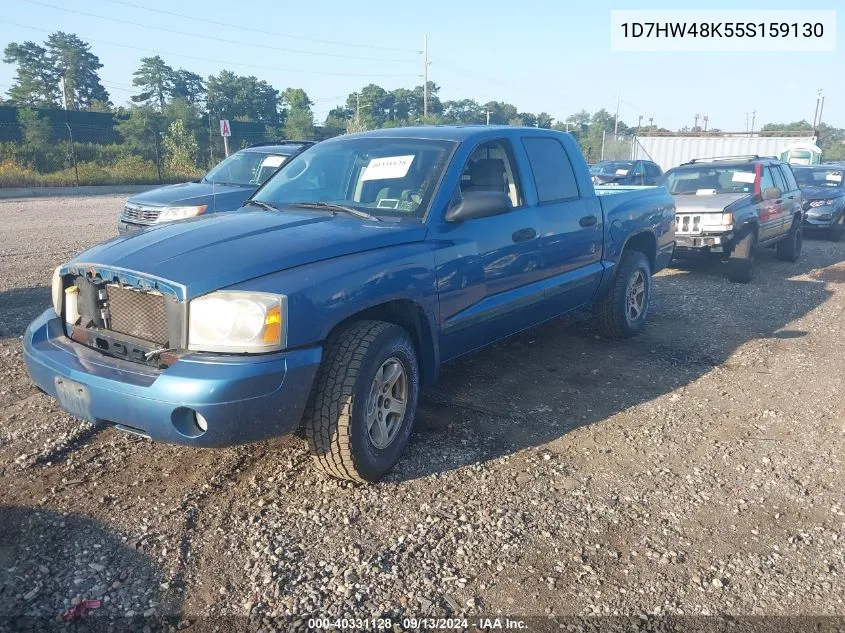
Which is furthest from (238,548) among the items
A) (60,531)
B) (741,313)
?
(741,313)

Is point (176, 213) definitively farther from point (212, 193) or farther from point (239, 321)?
point (239, 321)

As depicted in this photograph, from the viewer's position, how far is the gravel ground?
2.55 m

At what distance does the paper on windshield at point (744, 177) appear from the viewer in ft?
31.8

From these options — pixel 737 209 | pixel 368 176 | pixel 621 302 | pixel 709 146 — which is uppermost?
pixel 709 146

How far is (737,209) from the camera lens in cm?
897

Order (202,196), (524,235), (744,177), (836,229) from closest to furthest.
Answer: (524,235)
(202,196)
(744,177)
(836,229)

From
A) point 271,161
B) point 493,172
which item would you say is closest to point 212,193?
point 271,161

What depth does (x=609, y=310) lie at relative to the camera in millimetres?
5766

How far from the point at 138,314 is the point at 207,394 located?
657 mm

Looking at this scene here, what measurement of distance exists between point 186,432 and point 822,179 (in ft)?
53.3

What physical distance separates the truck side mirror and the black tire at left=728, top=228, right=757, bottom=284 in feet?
20.8

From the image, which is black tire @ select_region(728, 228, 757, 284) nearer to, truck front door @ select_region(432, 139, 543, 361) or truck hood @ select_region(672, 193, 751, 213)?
truck hood @ select_region(672, 193, 751, 213)

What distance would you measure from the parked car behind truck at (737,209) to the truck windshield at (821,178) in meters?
4.46

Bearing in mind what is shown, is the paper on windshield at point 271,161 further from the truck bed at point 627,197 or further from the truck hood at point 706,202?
the truck hood at point 706,202
